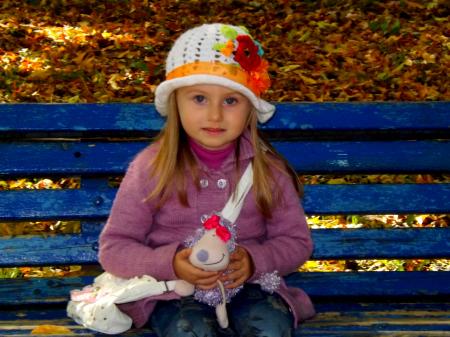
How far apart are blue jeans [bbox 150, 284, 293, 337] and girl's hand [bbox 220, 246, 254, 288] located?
9 centimetres

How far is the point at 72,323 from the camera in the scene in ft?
10.1

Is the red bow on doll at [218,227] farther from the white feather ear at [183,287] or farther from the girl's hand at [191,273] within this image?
the white feather ear at [183,287]

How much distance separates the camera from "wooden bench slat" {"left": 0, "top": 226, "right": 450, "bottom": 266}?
132 inches

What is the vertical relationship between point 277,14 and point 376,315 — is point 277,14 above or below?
above

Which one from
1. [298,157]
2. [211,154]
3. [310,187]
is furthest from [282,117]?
[211,154]

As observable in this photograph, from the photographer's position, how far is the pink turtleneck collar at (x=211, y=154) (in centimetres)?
295

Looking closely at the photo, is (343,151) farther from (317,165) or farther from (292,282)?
(292,282)

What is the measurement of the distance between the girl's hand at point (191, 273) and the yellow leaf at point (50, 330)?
0.54 meters

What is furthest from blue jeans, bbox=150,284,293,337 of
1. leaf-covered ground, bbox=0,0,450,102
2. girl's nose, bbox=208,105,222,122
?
leaf-covered ground, bbox=0,0,450,102

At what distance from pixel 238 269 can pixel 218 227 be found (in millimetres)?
252


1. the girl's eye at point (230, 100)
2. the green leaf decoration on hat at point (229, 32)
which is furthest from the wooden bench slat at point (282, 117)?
the green leaf decoration on hat at point (229, 32)

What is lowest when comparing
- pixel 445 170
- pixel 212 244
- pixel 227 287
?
pixel 227 287

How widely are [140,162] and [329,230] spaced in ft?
3.22

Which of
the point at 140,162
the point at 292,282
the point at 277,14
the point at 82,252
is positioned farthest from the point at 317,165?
the point at 277,14
